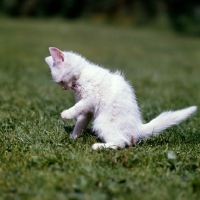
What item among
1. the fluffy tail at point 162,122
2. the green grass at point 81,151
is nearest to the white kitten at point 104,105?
the fluffy tail at point 162,122

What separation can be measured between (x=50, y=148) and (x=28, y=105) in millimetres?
2006

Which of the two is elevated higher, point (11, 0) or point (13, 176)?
point (13, 176)

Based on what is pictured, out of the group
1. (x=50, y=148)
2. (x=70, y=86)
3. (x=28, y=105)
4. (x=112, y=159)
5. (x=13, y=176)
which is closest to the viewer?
(x=13, y=176)

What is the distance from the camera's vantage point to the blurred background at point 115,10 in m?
21.8

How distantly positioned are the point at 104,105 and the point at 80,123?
37 centimetres

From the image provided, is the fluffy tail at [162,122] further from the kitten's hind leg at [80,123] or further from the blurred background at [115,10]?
the blurred background at [115,10]

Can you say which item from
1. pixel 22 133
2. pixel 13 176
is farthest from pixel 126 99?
pixel 13 176

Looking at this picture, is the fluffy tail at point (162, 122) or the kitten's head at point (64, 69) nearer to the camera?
the fluffy tail at point (162, 122)

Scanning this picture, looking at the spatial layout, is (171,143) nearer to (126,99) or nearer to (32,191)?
(126,99)

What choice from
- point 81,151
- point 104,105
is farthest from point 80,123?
point 81,151

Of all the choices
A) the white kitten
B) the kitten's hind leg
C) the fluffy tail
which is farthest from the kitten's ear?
the fluffy tail

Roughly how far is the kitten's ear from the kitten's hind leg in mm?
513

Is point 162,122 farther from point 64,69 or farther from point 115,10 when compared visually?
point 115,10

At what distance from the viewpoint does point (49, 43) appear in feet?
44.2
